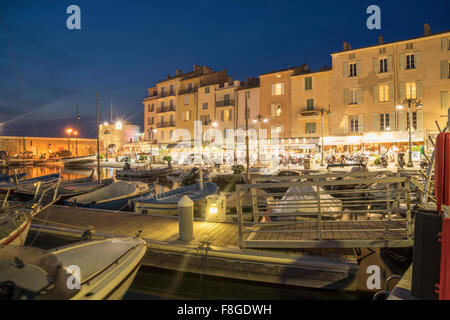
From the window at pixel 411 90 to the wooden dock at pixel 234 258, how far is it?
33102mm

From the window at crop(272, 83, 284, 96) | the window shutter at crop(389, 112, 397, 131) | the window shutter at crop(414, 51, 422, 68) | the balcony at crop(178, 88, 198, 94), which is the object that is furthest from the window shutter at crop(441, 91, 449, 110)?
the balcony at crop(178, 88, 198, 94)

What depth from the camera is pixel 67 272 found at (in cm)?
410

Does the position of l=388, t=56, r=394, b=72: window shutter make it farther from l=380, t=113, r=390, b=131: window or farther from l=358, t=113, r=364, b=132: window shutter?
l=358, t=113, r=364, b=132: window shutter

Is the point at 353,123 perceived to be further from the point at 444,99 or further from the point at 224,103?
the point at 224,103

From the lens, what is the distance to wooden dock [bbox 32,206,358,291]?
5480 millimetres

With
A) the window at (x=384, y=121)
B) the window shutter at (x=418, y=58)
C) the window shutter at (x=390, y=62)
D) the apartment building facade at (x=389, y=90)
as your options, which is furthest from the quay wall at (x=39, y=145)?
the window shutter at (x=418, y=58)

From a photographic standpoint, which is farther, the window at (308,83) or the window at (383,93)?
the window at (308,83)

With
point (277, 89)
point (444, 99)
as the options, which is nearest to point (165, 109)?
point (277, 89)

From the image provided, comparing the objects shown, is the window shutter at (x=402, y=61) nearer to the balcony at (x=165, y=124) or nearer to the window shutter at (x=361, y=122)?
the window shutter at (x=361, y=122)

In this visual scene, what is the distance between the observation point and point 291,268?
18.5 feet

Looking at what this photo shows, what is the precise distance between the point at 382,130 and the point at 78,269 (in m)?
36.6

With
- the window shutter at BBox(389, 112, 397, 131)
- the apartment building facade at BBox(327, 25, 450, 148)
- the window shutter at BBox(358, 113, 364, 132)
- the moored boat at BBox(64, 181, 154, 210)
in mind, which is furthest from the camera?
the window shutter at BBox(358, 113, 364, 132)

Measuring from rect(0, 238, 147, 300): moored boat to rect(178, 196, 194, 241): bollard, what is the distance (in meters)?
1.52

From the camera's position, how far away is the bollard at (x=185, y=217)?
21.9 feet
